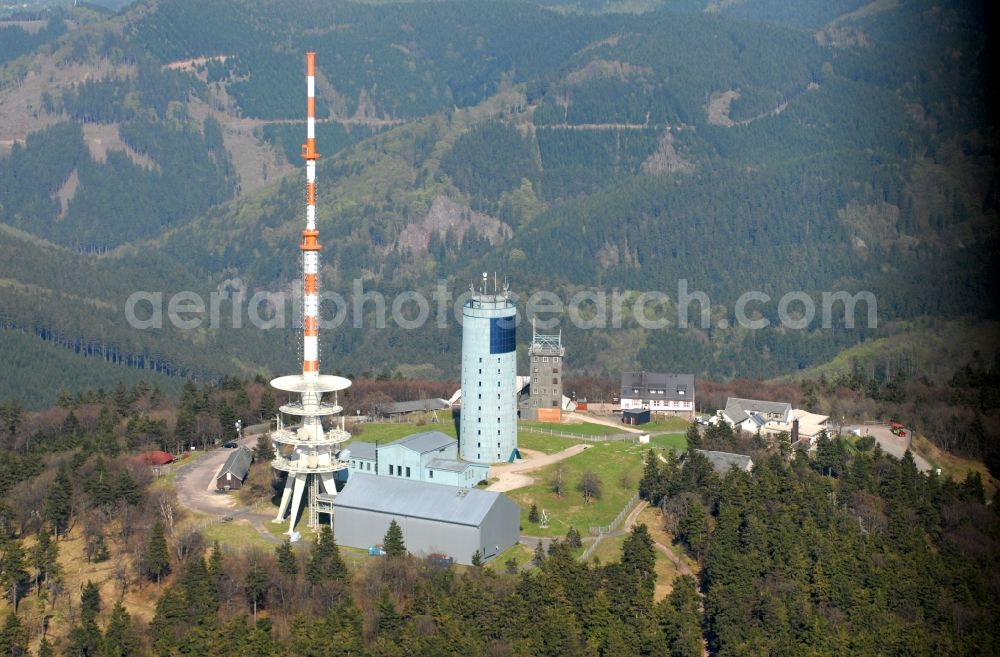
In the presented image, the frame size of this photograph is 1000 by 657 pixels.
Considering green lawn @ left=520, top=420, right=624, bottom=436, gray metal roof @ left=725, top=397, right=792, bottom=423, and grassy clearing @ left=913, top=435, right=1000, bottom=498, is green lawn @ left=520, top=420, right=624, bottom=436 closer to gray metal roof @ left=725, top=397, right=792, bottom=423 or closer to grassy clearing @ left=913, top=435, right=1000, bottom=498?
gray metal roof @ left=725, top=397, right=792, bottom=423

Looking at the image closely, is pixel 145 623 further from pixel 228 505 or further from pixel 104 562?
pixel 228 505

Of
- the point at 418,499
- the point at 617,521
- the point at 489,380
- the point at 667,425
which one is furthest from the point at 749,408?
the point at 418,499

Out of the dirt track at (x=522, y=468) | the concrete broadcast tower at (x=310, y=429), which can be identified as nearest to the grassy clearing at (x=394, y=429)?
the dirt track at (x=522, y=468)

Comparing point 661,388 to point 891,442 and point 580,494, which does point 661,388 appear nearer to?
point 891,442

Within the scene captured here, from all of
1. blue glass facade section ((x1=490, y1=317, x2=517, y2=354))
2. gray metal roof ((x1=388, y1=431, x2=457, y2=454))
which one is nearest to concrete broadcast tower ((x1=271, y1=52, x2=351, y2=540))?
gray metal roof ((x1=388, y1=431, x2=457, y2=454))

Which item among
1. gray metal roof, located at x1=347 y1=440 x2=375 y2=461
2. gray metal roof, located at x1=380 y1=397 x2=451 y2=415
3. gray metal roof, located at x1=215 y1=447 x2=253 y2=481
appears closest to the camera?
gray metal roof, located at x1=347 y1=440 x2=375 y2=461

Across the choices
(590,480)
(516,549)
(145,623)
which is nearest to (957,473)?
(590,480)
